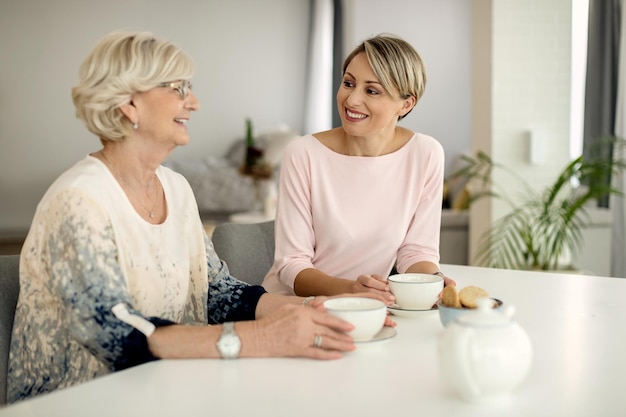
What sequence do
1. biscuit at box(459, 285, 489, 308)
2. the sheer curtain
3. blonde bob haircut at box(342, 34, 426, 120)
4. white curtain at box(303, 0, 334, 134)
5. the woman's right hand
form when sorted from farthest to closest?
1. white curtain at box(303, 0, 334, 134)
2. the sheer curtain
3. blonde bob haircut at box(342, 34, 426, 120)
4. biscuit at box(459, 285, 489, 308)
5. the woman's right hand

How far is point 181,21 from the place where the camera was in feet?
29.0

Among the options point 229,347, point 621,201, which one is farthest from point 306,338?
point 621,201

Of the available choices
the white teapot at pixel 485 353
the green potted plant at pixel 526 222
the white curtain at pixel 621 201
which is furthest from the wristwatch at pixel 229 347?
the white curtain at pixel 621 201

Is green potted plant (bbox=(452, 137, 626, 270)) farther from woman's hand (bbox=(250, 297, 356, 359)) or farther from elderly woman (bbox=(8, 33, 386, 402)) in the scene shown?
woman's hand (bbox=(250, 297, 356, 359))

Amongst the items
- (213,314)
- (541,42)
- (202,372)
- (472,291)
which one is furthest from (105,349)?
(541,42)

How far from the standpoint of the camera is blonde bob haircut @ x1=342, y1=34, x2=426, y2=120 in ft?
6.64

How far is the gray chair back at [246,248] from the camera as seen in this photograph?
6.89ft

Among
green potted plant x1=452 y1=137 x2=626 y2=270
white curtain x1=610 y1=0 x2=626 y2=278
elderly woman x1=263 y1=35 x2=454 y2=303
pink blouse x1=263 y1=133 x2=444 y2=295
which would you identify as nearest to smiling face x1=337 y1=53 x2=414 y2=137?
elderly woman x1=263 y1=35 x2=454 y2=303

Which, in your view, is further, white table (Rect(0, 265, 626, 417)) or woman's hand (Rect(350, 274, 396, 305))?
woman's hand (Rect(350, 274, 396, 305))

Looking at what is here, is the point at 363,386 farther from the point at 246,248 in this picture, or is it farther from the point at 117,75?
the point at 246,248

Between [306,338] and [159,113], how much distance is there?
0.54 metres

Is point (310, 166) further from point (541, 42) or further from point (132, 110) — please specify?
point (541, 42)

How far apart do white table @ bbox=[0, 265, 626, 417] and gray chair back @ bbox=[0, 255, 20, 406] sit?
36 cm

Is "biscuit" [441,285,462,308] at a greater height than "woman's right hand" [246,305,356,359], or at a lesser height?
greater
